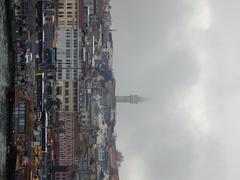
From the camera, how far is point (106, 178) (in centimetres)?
11706

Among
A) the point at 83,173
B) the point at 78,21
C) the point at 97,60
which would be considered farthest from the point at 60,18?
the point at 83,173

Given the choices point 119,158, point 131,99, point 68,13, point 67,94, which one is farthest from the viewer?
point 131,99

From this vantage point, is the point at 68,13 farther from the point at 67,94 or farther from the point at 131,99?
the point at 131,99

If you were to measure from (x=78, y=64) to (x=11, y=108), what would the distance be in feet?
89.8

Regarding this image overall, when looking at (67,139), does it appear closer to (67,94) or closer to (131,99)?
(67,94)

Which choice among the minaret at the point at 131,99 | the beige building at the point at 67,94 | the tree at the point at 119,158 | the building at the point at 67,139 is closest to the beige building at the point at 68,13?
the beige building at the point at 67,94

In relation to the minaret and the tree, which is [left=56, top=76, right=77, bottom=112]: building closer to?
the tree

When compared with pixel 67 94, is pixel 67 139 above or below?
below

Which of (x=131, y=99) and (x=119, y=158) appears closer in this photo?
(x=119, y=158)

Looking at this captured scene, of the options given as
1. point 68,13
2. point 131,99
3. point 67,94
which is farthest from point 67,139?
point 131,99

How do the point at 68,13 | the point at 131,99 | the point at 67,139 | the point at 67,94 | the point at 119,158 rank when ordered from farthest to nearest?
the point at 131,99 < the point at 119,158 < the point at 68,13 < the point at 67,139 < the point at 67,94

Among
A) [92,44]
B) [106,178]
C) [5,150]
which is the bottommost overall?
[106,178]

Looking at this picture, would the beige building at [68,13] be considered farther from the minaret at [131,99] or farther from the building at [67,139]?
the minaret at [131,99]

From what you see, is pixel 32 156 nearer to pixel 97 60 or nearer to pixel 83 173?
pixel 83 173
